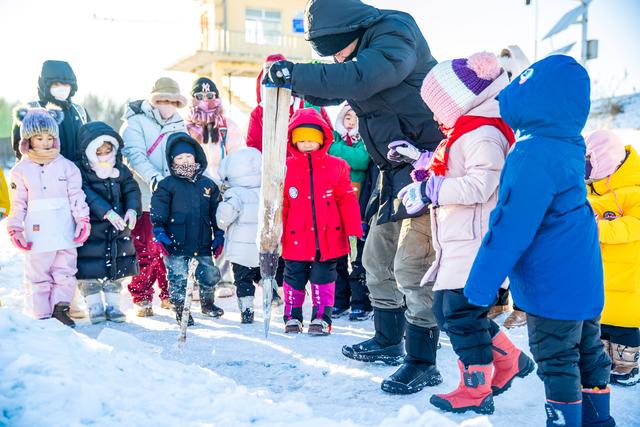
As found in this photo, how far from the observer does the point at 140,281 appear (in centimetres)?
519

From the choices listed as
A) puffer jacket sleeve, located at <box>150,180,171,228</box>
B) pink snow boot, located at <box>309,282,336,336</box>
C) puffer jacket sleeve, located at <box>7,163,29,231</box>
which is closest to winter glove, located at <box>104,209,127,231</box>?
puffer jacket sleeve, located at <box>150,180,171,228</box>

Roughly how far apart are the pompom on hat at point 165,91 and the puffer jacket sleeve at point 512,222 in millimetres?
3954

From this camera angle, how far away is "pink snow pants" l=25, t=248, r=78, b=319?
4.65 m

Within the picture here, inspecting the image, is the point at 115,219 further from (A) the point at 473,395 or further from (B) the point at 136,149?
(A) the point at 473,395

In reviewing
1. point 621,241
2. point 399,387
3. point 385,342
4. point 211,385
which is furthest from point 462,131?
point 211,385

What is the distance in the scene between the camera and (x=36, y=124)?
4.73 meters

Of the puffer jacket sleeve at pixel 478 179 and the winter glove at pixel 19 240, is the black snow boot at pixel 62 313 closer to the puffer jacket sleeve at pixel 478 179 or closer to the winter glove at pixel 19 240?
the winter glove at pixel 19 240

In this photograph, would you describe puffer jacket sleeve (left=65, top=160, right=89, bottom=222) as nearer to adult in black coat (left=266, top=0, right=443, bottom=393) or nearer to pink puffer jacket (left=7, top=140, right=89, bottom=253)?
pink puffer jacket (left=7, top=140, right=89, bottom=253)

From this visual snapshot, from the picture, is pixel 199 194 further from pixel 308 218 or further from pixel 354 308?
pixel 354 308

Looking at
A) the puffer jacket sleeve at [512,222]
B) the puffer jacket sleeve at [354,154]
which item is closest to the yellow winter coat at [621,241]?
the puffer jacket sleeve at [512,222]

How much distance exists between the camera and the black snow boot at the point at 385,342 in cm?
370

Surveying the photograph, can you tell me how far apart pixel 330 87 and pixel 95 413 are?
175cm

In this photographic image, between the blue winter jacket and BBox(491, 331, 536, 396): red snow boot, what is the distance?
681mm

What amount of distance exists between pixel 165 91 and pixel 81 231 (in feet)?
5.13
